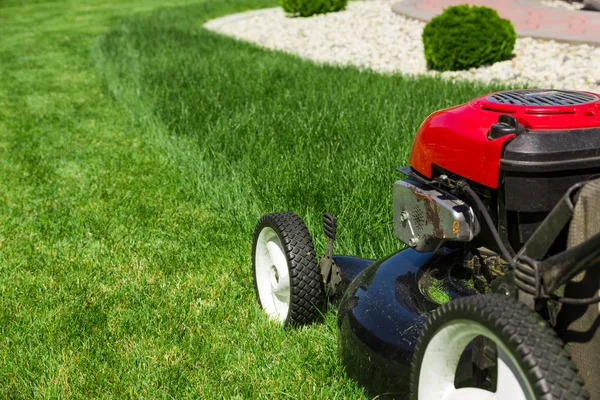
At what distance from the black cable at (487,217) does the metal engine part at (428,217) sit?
50 millimetres

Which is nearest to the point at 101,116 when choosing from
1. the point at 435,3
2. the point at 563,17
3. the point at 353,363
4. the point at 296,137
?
the point at 296,137

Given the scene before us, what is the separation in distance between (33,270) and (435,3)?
9485mm

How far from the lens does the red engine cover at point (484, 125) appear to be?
5.82 feet

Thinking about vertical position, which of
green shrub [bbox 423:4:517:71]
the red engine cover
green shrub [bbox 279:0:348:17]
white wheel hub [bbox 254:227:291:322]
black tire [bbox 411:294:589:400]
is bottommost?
green shrub [bbox 279:0:348:17]

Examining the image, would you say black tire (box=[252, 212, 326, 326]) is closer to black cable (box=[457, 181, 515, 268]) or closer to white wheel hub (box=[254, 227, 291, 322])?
white wheel hub (box=[254, 227, 291, 322])

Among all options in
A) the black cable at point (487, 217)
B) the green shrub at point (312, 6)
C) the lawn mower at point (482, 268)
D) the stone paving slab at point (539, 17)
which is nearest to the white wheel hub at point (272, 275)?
the lawn mower at point (482, 268)

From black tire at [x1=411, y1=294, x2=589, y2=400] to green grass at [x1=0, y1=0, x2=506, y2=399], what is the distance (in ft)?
2.55

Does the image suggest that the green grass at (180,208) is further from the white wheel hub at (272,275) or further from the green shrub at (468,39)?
the green shrub at (468,39)

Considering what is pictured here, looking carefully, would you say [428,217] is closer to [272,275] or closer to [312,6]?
[272,275]

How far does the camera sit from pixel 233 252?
10.5 feet

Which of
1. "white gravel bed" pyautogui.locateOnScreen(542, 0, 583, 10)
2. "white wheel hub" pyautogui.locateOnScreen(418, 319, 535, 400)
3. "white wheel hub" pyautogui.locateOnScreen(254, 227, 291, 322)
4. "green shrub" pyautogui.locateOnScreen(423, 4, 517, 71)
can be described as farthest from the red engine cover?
"white gravel bed" pyautogui.locateOnScreen(542, 0, 583, 10)

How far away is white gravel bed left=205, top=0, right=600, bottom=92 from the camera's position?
250 inches

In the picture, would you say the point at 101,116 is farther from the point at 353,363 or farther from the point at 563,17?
the point at 563,17

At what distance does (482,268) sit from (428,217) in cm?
21
